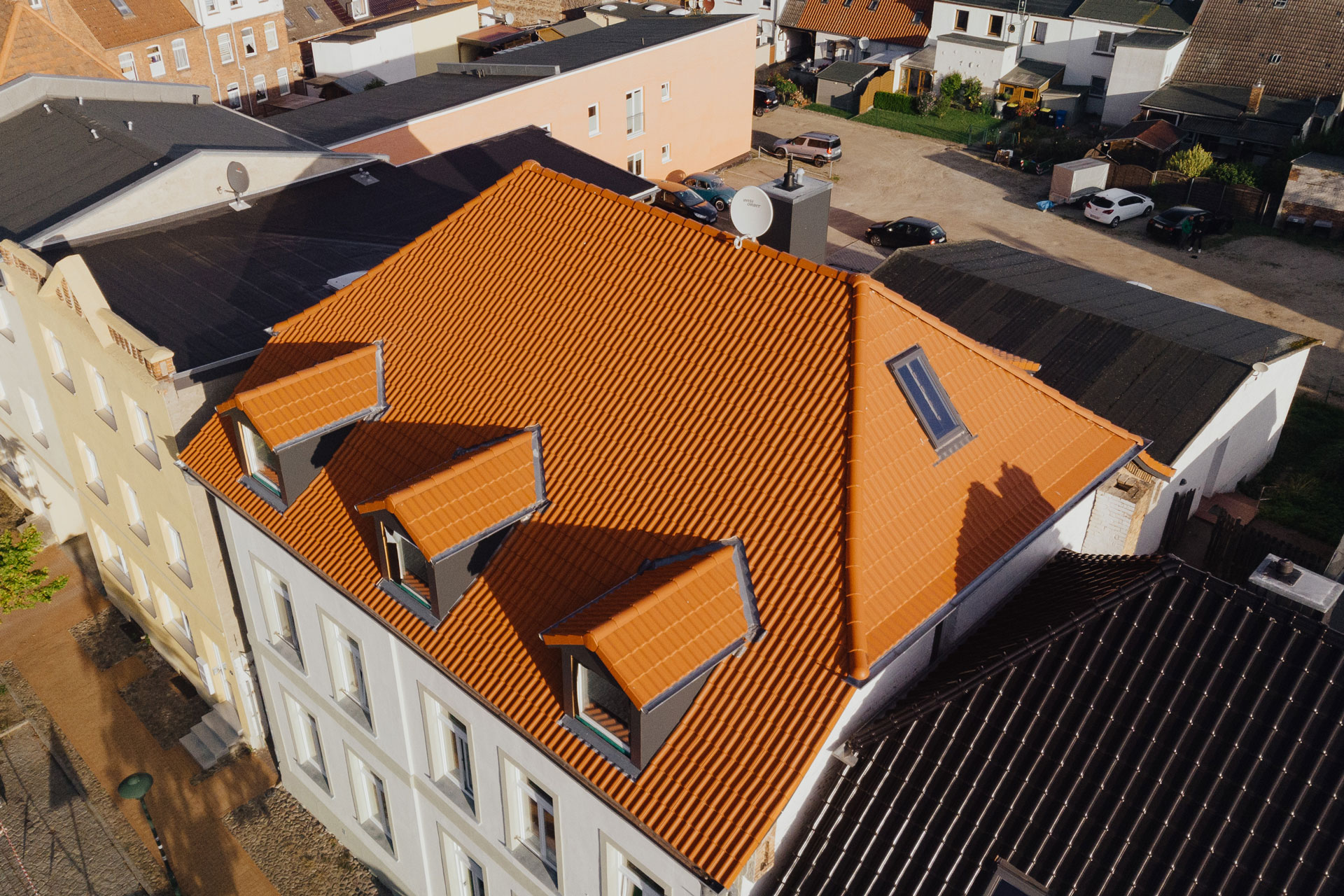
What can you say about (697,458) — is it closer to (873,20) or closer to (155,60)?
(155,60)

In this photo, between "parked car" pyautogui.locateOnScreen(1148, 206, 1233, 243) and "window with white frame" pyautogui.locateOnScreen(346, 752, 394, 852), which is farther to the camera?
"parked car" pyautogui.locateOnScreen(1148, 206, 1233, 243)

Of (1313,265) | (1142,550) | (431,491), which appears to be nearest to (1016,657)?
(431,491)

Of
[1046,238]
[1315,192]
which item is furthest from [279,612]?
[1315,192]

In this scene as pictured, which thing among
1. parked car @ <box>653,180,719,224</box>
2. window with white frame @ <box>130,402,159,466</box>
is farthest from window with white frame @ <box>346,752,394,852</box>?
parked car @ <box>653,180,719,224</box>

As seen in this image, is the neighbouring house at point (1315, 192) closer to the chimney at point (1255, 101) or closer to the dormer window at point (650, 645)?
the chimney at point (1255, 101)

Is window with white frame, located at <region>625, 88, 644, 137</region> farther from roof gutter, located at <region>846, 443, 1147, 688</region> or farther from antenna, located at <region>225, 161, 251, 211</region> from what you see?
roof gutter, located at <region>846, 443, 1147, 688</region>
